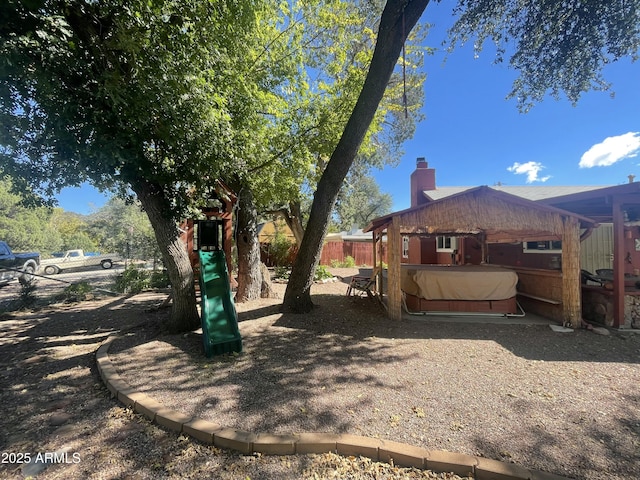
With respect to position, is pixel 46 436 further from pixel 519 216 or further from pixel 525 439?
pixel 519 216

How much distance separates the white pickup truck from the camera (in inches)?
815

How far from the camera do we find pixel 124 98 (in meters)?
4.04

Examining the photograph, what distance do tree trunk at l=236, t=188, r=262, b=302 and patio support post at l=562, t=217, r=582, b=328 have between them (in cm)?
719

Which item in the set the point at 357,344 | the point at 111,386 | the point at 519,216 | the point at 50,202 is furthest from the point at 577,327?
the point at 50,202

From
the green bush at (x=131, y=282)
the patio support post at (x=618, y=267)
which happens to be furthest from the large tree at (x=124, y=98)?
the patio support post at (x=618, y=267)

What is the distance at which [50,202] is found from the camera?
194 inches

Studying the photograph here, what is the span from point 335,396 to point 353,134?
4.43m

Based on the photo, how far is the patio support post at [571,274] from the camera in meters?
5.99

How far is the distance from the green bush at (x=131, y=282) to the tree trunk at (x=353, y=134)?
7133 mm

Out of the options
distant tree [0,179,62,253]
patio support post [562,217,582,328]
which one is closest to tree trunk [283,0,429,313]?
patio support post [562,217,582,328]

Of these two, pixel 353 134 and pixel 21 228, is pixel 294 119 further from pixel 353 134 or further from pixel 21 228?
pixel 21 228

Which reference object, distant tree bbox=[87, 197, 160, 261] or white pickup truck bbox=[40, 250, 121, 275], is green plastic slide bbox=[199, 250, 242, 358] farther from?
white pickup truck bbox=[40, 250, 121, 275]

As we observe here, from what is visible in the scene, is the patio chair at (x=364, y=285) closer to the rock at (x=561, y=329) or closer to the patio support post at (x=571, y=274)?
the rock at (x=561, y=329)

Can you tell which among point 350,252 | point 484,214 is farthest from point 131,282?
point 350,252
